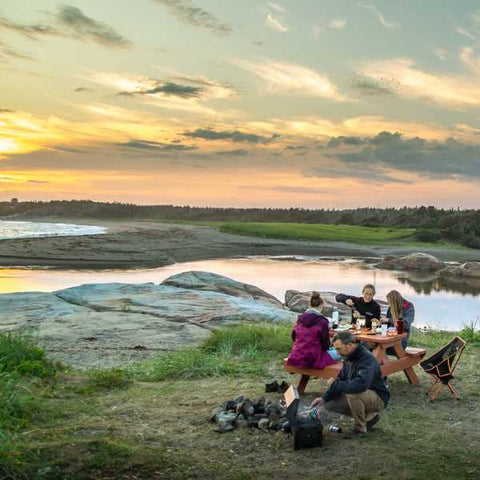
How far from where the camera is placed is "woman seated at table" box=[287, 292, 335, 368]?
8.71 m

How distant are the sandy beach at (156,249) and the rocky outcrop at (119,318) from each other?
15.1 meters

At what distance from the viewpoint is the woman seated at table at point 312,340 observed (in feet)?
28.6

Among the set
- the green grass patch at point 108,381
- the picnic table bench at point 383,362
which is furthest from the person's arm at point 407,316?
the green grass patch at point 108,381

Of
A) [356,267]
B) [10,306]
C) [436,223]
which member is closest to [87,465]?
[10,306]

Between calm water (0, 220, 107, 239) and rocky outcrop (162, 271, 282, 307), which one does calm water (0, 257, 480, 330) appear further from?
calm water (0, 220, 107, 239)

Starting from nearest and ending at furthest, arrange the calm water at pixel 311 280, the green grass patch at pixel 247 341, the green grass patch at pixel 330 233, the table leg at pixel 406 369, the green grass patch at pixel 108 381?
the green grass patch at pixel 108 381
the table leg at pixel 406 369
the green grass patch at pixel 247 341
the calm water at pixel 311 280
the green grass patch at pixel 330 233

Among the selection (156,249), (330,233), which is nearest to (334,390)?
(156,249)

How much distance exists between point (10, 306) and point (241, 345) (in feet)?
22.9

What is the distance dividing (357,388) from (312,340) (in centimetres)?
153

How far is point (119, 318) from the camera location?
48.6ft

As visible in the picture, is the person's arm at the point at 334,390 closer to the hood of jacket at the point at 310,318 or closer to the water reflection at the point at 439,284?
the hood of jacket at the point at 310,318

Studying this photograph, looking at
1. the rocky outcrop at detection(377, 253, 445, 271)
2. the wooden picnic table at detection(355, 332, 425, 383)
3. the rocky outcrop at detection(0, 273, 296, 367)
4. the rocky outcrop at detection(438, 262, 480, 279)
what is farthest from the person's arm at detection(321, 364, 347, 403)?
the rocky outcrop at detection(377, 253, 445, 271)

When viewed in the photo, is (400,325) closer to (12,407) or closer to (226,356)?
(226,356)

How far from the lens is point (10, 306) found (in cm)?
1611
